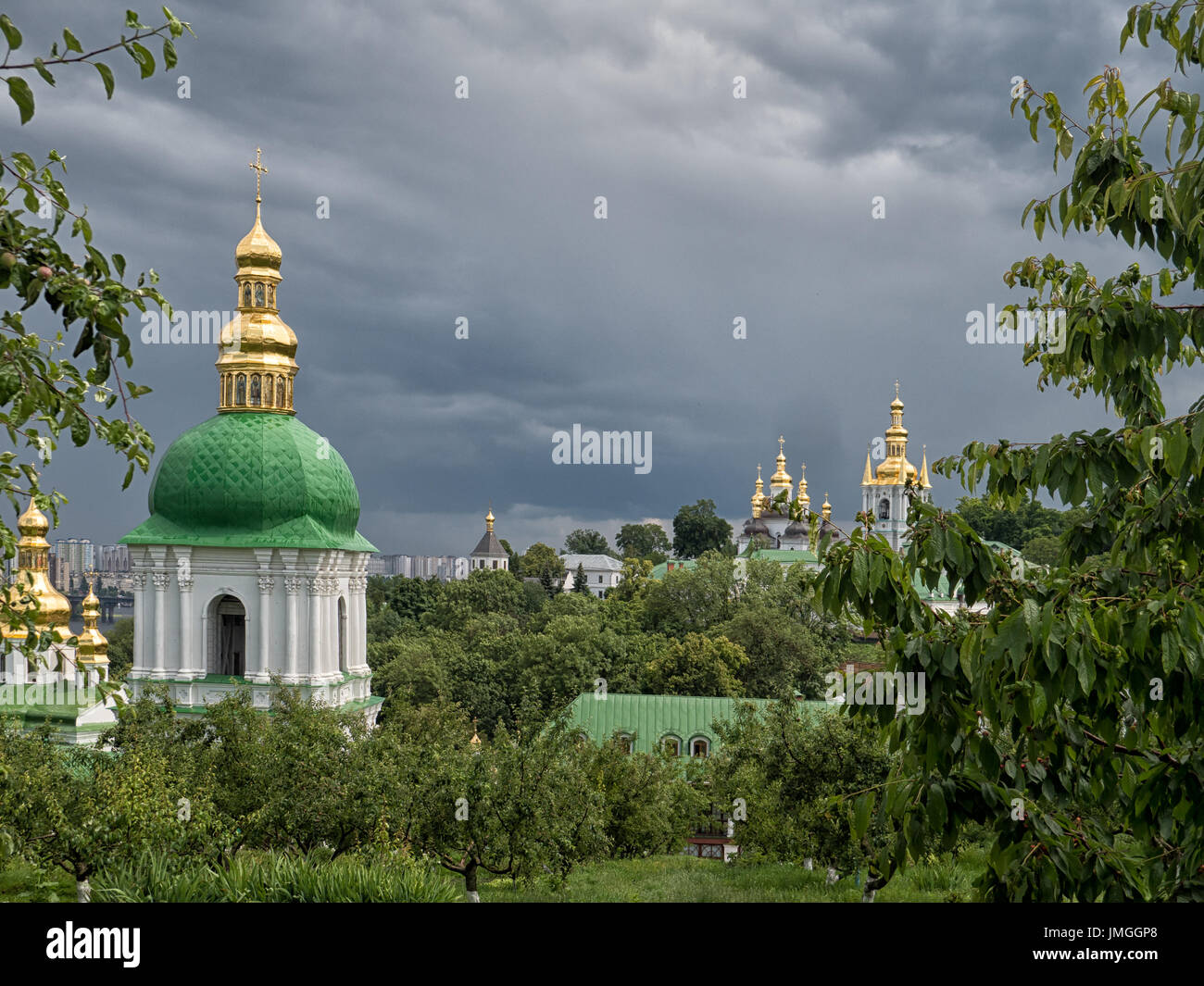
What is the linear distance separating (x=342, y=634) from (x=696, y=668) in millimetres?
21246

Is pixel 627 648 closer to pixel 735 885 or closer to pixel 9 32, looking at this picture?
pixel 735 885

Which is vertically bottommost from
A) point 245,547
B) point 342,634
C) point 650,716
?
point 650,716

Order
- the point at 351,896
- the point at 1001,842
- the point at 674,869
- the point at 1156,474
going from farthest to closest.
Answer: the point at 674,869 → the point at 351,896 → the point at 1156,474 → the point at 1001,842

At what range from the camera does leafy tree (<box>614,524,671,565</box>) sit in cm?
12000

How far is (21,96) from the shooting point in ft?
12.0

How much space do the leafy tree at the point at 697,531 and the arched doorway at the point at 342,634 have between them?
75.4 meters

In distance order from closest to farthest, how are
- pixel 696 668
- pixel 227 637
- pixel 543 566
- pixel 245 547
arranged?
pixel 245 547, pixel 227 637, pixel 696 668, pixel 543 566

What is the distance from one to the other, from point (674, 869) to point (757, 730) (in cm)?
350

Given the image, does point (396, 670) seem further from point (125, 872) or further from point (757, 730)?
point (125, 872)

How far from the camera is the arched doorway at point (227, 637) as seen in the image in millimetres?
26969

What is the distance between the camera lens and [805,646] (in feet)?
163

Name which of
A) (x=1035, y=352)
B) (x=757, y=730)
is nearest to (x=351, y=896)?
(x=1035, y=352)

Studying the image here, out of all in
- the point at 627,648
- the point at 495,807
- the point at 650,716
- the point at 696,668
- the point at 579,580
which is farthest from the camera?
the point at 579,580

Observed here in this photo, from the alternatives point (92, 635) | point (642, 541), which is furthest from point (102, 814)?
point (642, 541)
